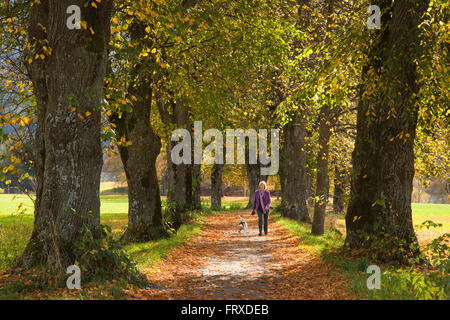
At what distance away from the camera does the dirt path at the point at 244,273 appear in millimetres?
7727

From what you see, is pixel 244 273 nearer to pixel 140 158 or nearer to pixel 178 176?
pixel 140 158

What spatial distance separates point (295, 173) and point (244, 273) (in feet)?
39.3

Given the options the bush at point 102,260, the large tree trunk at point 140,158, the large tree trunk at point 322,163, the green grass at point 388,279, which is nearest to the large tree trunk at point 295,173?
the large tree trunk at point 322,163

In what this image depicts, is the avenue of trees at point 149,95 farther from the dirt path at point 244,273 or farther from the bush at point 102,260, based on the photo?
the dirt path at point 244,273

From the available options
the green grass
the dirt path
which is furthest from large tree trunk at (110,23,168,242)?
the green grass

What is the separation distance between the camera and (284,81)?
17.4 meters

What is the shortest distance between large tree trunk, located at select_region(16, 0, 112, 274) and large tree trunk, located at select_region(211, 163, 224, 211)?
28601 millimetres

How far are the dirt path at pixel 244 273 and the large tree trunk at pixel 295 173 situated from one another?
6.53 metres

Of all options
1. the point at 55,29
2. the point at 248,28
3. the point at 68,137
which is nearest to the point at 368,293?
the point at 68,137

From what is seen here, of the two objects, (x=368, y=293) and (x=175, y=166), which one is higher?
(x=175, y=166)

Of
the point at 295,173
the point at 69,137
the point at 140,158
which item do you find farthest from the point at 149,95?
the point at 295,173

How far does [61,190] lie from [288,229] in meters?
12.7
